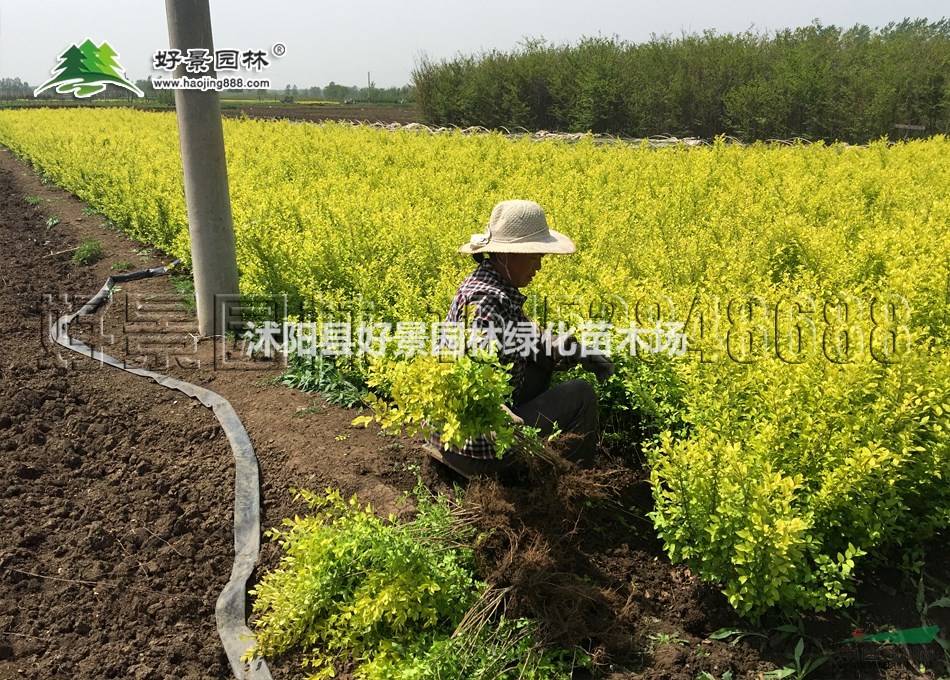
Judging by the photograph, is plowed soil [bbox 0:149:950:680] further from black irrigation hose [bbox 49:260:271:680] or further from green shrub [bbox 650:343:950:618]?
green shrub [bbox 650:343:950:618]

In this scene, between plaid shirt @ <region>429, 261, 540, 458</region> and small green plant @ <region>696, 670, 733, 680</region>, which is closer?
small green plant @ <region>696, 670, 733, 680</region>

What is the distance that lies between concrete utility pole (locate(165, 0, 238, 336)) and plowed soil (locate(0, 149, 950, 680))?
28.5 inches

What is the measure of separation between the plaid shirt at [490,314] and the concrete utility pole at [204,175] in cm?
317

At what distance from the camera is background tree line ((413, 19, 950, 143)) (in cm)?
1922

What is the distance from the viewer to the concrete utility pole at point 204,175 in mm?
5152

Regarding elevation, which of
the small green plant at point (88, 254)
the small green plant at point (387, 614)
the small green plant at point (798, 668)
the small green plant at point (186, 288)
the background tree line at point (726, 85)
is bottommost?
the small green plant at point (798, 668)

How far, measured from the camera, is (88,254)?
29.6 feet

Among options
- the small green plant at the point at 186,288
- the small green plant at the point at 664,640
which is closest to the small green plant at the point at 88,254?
the small green plant at the point at 186,288

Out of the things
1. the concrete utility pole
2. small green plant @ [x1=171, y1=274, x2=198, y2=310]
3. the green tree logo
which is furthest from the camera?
the green tree logo

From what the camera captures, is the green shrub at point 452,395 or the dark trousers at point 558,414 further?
the dark trousers at point 558,414

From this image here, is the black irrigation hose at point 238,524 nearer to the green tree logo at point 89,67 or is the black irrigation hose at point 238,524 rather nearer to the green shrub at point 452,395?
the green shrub at point 452,395

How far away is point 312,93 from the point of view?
8731 centimetres

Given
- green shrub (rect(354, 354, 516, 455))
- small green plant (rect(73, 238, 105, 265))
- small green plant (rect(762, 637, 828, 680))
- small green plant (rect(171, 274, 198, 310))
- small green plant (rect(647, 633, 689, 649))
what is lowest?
small green plant (rect(647, 633, 689, 649))

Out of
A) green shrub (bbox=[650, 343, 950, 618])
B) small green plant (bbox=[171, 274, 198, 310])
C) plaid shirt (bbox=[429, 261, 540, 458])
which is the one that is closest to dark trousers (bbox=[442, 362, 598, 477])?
plaid shirt (bbox=[429, 261, 540, 458])
